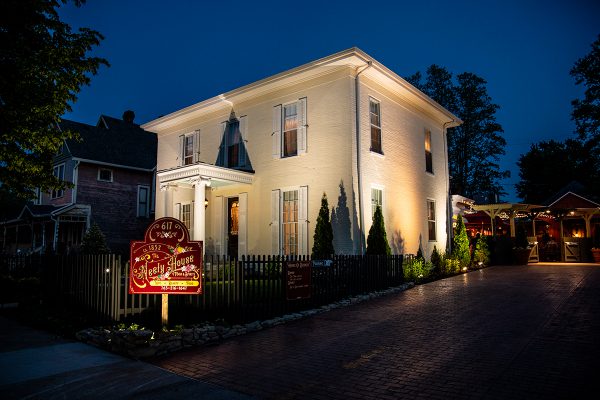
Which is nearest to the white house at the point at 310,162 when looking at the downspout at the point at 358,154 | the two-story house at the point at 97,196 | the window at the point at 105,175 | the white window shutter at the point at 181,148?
the downspout at the point at 358,154

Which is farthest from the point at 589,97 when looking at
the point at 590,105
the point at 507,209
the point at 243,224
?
the point at 243,224

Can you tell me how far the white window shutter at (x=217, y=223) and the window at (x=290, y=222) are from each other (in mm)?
3202

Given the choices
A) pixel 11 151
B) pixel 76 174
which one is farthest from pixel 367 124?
pixel 76 174

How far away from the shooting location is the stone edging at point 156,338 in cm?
644

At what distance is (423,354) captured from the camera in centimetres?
592

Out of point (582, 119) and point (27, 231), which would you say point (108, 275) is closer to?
point (27, 231)

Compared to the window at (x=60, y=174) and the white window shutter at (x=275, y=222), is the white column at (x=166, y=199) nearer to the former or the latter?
the white window shutter at (x=275, y=222)

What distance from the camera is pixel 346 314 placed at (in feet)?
29.9

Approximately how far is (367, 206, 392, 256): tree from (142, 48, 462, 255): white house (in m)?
0.31

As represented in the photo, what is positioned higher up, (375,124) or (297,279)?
(375,124)

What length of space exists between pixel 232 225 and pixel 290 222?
314 centimetres

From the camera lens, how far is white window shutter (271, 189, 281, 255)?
571 inches

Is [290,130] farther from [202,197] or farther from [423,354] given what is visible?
[423,354]

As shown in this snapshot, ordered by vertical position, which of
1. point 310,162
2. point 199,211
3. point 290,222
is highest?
point 310,162
